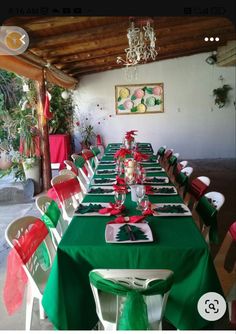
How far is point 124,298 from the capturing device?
125 cm

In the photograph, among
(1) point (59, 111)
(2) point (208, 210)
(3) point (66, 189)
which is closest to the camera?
(2) point (208, 210)

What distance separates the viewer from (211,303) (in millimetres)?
1421

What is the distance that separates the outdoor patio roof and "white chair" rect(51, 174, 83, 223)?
1.28 metres

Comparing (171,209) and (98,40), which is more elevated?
(98,40)

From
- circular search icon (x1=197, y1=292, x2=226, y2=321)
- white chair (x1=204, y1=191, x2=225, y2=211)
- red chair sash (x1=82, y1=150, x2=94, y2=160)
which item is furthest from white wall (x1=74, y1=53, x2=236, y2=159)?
circular search icon (x1=197, y1=292, x2=226, y2=321)

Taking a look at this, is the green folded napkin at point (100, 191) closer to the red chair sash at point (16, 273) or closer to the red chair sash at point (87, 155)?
the red chair sash at point (16, 273)

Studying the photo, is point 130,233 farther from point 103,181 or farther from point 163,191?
point 103,181

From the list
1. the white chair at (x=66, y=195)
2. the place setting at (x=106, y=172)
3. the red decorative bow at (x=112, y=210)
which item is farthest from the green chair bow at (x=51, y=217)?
the place setting at (x=106, y=172)

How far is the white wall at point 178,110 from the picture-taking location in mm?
7332

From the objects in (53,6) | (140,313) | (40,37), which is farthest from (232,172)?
(53,6)

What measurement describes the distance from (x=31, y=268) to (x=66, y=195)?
100 centimetres

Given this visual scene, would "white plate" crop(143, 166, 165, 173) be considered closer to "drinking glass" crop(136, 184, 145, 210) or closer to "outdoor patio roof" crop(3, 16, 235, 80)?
"drinking glass" crop(136, 184, 145, 210)

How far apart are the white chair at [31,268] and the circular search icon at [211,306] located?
2.55 ft

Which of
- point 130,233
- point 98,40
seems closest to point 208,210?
point 130,233
